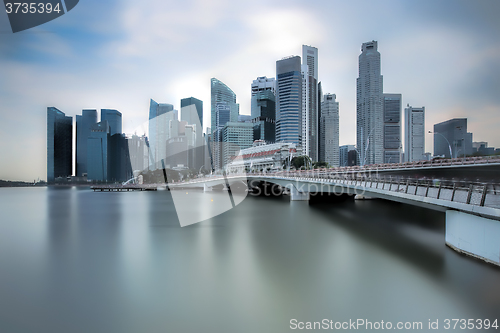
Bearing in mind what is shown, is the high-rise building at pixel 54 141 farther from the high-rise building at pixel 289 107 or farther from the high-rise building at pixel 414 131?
the high-rise building at pixel 414 131

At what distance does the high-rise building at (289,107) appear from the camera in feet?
506

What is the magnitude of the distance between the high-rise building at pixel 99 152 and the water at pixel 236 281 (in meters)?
168

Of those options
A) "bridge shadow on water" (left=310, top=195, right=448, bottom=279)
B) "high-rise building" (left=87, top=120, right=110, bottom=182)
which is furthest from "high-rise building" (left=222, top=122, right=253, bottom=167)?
"bridge shadow on water" (left=310, top=195, right=448, bottom=279)

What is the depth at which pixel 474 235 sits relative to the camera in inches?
506

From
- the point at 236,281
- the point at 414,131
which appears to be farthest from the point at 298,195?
the point at 414,131

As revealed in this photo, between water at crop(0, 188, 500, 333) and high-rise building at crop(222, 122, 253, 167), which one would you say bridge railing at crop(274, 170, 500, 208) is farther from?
high-rise building at crop(222, 122, 253, 167)

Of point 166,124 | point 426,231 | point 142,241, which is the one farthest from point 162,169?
point 426,231

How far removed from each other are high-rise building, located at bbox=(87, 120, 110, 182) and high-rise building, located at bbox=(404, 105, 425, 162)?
18807cm

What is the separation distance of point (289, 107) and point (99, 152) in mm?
121242

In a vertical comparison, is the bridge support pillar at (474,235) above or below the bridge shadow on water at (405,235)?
above

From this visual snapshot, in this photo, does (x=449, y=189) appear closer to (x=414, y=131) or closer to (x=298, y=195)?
(x=298, y=195)

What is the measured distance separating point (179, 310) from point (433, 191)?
13.9 meters

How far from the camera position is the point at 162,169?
133 metres

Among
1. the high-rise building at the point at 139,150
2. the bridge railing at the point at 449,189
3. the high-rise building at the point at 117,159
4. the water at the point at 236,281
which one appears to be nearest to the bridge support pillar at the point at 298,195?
the water at the point at 236,281
